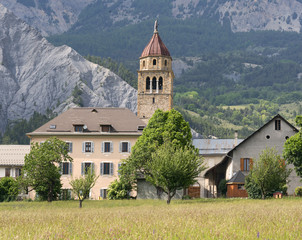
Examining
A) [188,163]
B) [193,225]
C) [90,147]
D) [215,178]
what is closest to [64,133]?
[90,147]

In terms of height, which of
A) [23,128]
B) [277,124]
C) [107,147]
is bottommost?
[107,147]

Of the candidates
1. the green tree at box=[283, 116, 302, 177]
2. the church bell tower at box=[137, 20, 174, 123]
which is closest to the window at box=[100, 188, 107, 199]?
the church bell tower at box=[137, 20, 174, 123]

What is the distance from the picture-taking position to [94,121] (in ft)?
244

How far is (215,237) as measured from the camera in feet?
44.8

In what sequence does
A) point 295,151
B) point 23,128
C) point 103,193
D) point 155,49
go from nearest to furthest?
point 295,151 → point 103,193 → point 155,49 → point 23,128

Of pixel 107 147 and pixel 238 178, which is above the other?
pixel 107 147

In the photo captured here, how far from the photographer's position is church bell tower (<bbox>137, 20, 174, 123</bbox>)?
308 ft

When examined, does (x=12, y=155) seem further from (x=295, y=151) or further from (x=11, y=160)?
(x=295, y=151)

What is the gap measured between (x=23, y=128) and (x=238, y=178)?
12879cm

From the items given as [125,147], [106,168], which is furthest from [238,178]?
[106,168]

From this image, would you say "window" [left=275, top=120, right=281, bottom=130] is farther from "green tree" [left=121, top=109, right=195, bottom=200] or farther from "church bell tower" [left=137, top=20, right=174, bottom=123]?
"church bell tower" [left=137, top=20, right=174, bottom=123]

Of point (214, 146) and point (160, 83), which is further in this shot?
point (160, 83)

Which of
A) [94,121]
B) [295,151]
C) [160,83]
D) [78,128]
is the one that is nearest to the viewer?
[295,151]

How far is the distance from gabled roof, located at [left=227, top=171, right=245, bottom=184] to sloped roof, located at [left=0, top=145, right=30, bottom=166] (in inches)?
1292
